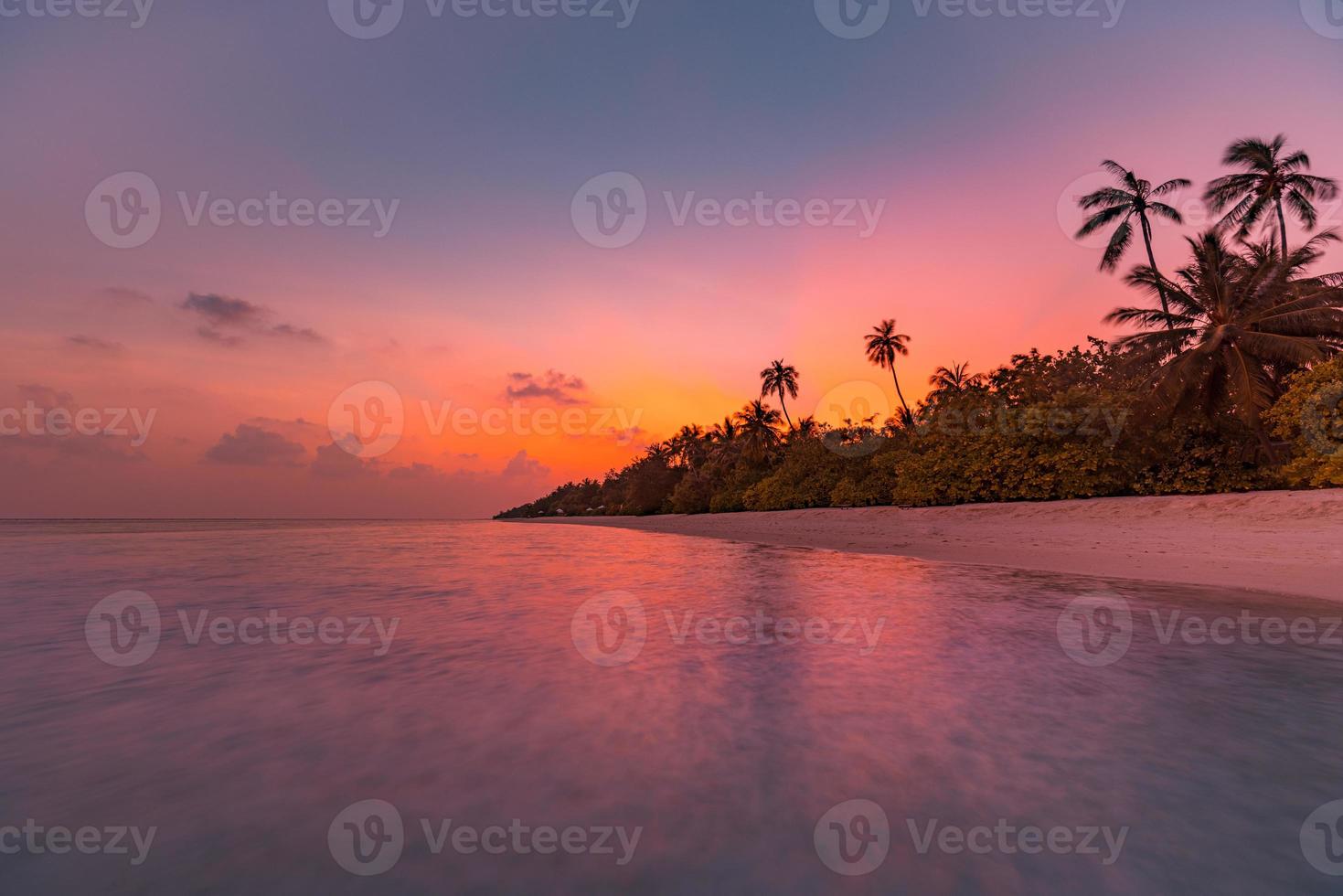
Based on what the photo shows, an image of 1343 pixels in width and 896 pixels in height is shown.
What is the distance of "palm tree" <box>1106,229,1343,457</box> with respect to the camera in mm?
20156

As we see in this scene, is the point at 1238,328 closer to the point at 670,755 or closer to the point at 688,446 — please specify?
the point at 670,755

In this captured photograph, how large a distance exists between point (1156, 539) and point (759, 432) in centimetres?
4285

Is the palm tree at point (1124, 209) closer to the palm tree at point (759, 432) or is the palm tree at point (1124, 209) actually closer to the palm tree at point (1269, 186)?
the palm tree at point (1269, 186)

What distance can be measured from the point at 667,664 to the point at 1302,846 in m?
4.46

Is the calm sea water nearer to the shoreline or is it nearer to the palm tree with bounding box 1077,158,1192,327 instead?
the shoreline

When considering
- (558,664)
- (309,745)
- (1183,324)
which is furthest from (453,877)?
(1183,324)

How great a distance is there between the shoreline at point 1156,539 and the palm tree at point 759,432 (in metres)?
29.6

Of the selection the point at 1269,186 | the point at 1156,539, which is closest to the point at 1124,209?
the point at 1269,186

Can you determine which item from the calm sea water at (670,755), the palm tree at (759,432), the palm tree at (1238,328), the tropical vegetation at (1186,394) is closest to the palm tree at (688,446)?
the palm tree at (759,432)

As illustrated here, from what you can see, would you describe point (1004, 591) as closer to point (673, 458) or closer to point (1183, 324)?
point (1183, 324)

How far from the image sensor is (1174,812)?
292 centimetres

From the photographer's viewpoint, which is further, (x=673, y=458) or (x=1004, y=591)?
(x=673, y=458)

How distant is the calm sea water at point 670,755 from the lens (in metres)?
2.54

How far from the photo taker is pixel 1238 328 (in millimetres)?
21406
